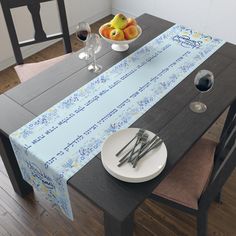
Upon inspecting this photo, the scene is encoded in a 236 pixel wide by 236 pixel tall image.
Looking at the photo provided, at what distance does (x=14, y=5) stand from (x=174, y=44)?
0.95 m

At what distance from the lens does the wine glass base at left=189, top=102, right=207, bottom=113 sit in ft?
4.75

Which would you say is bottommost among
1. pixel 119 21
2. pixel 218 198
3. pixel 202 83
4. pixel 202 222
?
pixel 218 198

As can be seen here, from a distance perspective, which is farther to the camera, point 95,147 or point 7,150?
point 7,150

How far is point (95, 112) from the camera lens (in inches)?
56.6

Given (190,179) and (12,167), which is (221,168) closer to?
(190,179)

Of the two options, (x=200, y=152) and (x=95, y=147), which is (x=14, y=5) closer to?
(x=95, y=147)

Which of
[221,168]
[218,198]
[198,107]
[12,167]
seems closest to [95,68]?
[198,107]

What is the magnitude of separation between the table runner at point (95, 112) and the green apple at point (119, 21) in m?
0.17

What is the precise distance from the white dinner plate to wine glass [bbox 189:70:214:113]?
28cm

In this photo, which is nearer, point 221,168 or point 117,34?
point 221,168

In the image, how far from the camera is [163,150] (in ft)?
4.09

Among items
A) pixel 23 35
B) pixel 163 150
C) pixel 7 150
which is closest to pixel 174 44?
pixel 163 150

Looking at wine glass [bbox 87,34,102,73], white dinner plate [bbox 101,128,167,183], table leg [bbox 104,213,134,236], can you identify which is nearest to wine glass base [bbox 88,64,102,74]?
wine glass [bbox 87,34,102,73]

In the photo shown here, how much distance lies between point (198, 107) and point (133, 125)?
31 centimetres
